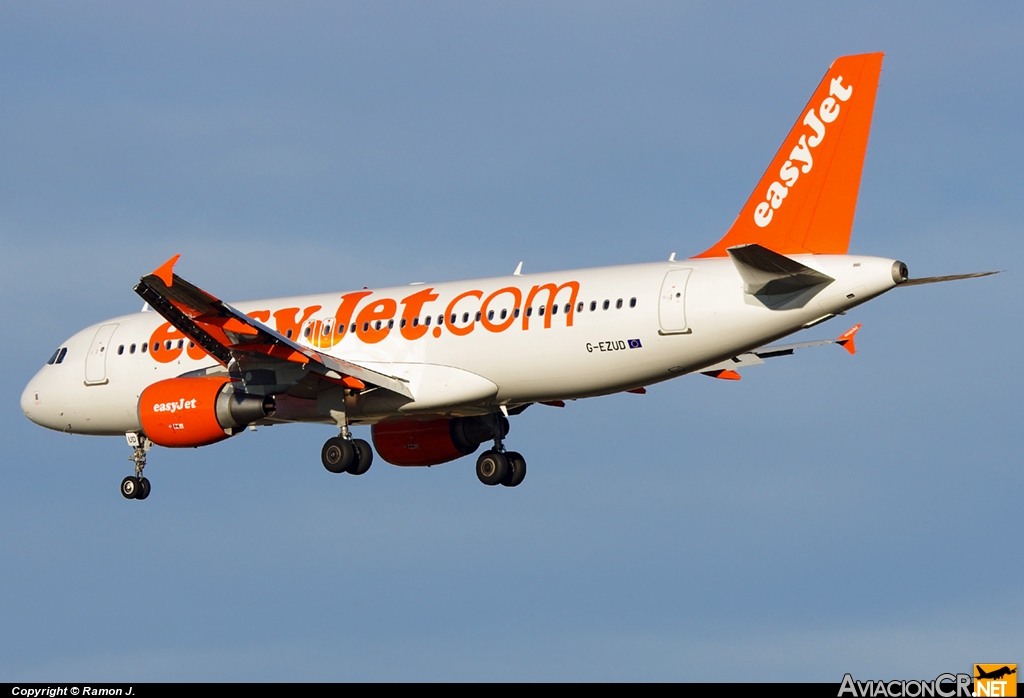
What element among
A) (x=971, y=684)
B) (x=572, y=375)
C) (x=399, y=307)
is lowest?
(x=971, y=684)

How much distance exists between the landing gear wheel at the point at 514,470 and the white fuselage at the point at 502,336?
2.63 m

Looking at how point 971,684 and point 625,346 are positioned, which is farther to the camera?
point 625,346

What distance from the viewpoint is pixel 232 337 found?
39.4 meters

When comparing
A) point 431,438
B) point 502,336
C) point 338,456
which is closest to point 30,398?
point 338,456

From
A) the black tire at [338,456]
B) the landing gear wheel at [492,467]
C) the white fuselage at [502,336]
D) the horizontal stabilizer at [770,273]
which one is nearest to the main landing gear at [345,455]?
the black tire at [338,456]

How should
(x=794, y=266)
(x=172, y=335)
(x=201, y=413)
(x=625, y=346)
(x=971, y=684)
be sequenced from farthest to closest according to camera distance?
(x=172, y=335) < (x=201, y=413) < (x=625, y=346) < (x=794, y=266) < (x=971, y=684)

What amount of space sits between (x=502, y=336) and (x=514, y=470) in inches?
206

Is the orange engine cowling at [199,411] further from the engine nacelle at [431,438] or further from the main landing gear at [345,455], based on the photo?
the engine nacelle at [431,438]

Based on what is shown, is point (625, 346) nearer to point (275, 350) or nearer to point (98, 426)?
point (275, 350)

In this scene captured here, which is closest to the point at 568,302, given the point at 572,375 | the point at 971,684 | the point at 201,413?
the point at 572,375

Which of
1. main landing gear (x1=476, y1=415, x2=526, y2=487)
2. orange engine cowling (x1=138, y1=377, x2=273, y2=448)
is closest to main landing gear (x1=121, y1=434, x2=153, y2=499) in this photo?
orange engine cowling (x1=138, y1=377, x2=273, y2=448)

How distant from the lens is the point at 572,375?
1522 inches

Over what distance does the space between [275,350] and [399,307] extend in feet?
11.1

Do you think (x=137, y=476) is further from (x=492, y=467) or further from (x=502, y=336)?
(x=502, y=336)
